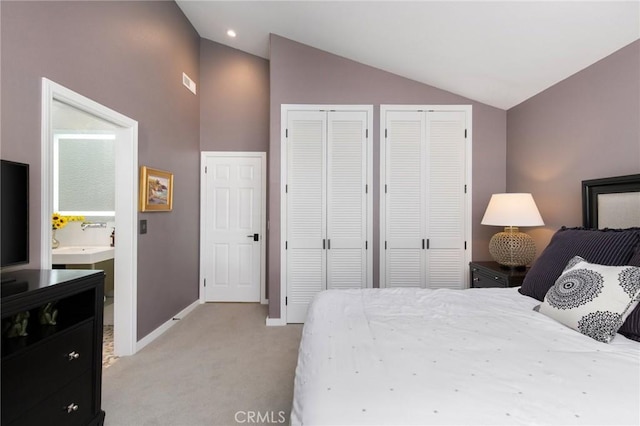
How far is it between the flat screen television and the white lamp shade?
11.0ft

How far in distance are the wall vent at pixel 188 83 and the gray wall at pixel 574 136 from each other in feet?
12.7

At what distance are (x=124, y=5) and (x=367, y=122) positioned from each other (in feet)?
8.09

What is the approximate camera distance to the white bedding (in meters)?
0.80

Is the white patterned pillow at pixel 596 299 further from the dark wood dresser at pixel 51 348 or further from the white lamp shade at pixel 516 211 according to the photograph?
the dark wood dresser at pixel 51 348

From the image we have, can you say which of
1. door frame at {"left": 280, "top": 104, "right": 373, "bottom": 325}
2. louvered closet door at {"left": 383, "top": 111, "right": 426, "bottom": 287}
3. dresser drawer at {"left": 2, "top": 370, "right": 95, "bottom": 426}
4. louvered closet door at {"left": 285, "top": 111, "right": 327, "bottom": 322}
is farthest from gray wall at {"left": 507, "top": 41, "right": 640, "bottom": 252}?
dresser drawer at {"left": 2, "top": 370, "right": 95, "bottom": 426}

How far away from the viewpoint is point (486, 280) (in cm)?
274

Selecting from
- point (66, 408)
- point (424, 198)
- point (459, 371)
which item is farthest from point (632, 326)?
point (66, 408)

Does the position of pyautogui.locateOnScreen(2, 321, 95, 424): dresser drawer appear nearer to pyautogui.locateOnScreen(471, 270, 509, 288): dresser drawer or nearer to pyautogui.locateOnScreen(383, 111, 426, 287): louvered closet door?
pyautogui.locateOnScreen(383, 111, 426, 287): louvered closet door

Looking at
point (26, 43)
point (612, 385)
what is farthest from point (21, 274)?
point (612, 385)

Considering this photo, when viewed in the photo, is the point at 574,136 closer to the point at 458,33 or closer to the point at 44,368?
the point at 458,33

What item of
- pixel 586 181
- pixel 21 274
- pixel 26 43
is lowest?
pixel 21 274

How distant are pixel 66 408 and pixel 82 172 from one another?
3.48 meters

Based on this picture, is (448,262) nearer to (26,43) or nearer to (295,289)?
(295,289)

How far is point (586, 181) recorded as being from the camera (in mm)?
2227
